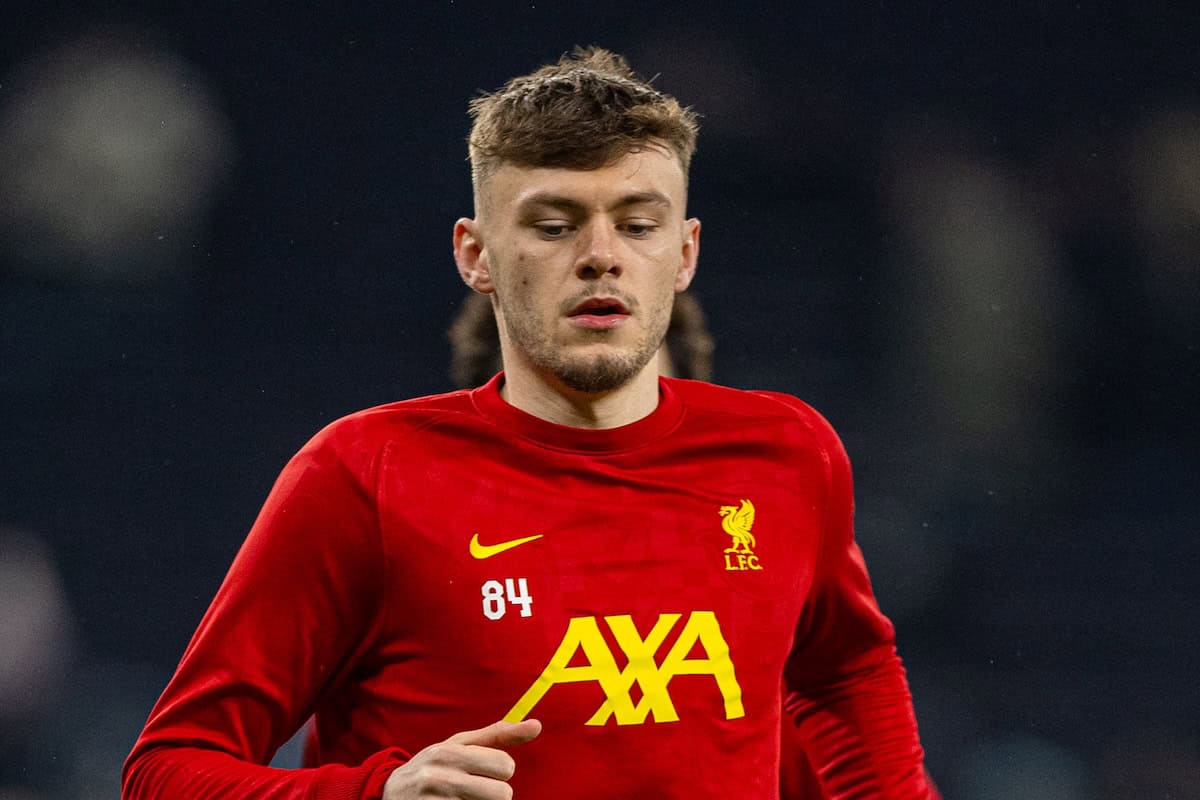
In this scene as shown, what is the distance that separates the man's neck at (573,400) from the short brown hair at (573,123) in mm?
250

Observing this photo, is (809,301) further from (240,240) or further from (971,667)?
(240,240)

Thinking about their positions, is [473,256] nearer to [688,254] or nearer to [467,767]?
[688,254]

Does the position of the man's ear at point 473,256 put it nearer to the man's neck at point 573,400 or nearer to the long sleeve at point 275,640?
the man's neck at point 573,400

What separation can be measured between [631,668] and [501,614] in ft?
0.52

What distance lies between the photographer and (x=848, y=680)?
219cm

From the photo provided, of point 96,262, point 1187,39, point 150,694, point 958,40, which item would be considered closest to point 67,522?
point 150,694

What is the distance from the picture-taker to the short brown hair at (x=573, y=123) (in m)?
1.91

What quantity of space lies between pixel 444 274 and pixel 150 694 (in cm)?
175

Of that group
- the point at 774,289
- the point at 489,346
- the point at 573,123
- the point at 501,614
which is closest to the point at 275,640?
the point at 501,614

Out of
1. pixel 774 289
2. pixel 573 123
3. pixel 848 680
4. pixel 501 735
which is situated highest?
pixel 573 123

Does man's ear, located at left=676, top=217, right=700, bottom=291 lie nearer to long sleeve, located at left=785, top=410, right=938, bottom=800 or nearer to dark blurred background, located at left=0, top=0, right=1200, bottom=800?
long sleeve, located at left=785, top=410, right=938, bottom=800

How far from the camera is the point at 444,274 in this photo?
5.77 meters

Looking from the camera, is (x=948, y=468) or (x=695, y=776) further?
(x=948, y=468)

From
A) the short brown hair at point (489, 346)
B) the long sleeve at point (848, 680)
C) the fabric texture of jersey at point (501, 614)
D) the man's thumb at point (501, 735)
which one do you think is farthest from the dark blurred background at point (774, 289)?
the man's thumb at point (501, 735)
